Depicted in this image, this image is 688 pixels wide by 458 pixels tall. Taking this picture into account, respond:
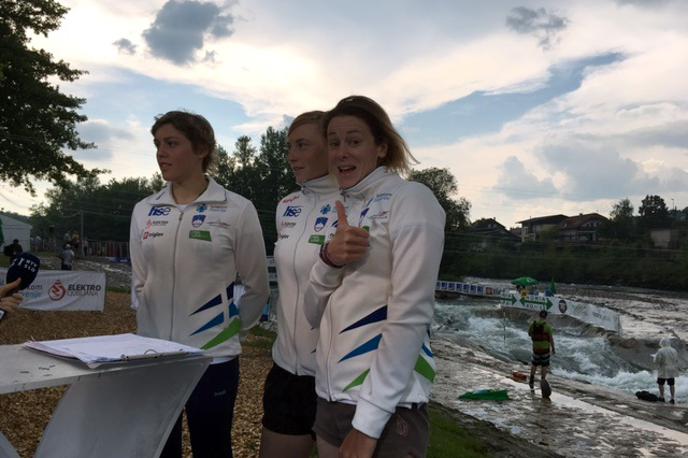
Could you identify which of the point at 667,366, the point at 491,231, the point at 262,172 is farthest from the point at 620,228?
the point at 667,366

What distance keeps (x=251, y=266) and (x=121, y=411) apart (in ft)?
3.37

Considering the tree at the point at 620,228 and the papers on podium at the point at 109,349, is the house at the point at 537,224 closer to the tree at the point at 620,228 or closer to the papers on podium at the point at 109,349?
the tree at the point at 620,228

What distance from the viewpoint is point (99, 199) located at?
351 feet

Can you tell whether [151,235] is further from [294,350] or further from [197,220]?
[294,350]

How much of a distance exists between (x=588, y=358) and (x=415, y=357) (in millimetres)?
29026

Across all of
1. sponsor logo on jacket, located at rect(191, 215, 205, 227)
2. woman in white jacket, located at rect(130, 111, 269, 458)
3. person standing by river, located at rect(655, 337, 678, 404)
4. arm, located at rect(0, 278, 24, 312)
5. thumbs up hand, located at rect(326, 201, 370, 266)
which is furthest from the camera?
person standing by river, located at rect(655, 337, 678, 404)

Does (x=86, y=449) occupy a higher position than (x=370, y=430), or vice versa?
(x=370, y=430)

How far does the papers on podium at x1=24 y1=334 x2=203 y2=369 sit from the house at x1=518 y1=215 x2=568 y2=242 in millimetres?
126007

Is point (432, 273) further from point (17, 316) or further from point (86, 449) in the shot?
point (17, 316)

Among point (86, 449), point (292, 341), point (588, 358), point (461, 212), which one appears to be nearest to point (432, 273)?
point (292, 341)

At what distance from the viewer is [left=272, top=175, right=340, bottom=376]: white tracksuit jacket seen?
8.54 feet

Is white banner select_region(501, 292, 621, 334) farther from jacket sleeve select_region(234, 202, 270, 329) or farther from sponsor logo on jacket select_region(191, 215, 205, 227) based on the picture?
sponsor logo on jacket select_region(191, 215, 205, 227)

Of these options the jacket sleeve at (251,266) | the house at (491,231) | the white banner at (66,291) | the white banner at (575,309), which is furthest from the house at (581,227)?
the jacket sleeve at (251,266)

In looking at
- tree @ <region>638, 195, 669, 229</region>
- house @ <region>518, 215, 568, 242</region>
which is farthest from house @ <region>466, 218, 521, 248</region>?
tree @ <region>638, 195, 669, 229</region>
